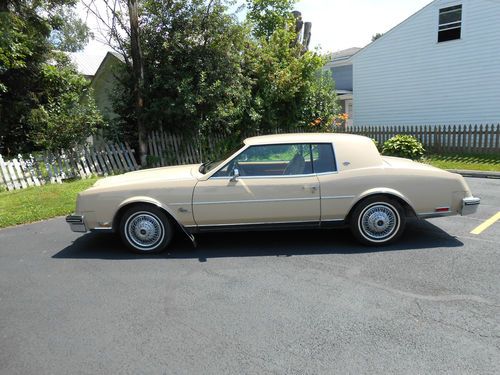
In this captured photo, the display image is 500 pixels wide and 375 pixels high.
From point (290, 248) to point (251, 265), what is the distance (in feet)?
2.40

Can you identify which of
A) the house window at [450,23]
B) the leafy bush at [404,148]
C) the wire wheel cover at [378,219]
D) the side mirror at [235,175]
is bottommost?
the leafy bush at [404,148]

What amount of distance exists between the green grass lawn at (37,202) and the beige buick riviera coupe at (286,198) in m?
2.73

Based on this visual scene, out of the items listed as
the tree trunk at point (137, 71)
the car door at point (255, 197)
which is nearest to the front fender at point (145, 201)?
the car door at point (255, 197)

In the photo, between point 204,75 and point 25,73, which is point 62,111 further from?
point 204,75

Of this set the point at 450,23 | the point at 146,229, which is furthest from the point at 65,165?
the point at 450,23

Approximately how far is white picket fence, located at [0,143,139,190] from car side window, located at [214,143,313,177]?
7.41 meters

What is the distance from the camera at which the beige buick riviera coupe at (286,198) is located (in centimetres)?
493

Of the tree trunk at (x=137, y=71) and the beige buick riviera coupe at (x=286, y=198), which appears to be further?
the tree trunk at (x=137, y=71)

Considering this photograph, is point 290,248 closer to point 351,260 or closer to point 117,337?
point 351,260

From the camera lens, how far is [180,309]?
11.9ft

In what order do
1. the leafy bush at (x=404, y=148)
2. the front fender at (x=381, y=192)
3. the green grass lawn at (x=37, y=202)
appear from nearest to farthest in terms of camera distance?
the front fender at (x=381, y=192), the green grass lawn at (x=37, y=202), the leafy bush at (x=404, y=148)

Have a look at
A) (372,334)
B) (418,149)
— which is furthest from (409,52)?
(372,334)

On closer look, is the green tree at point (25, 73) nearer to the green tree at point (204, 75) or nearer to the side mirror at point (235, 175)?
the green tree at point (204, 75)

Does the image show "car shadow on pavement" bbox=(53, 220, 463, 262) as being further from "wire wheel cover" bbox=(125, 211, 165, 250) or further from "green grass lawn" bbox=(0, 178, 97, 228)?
"green grass lawn" bbox=(0, 178, 97, 228)
